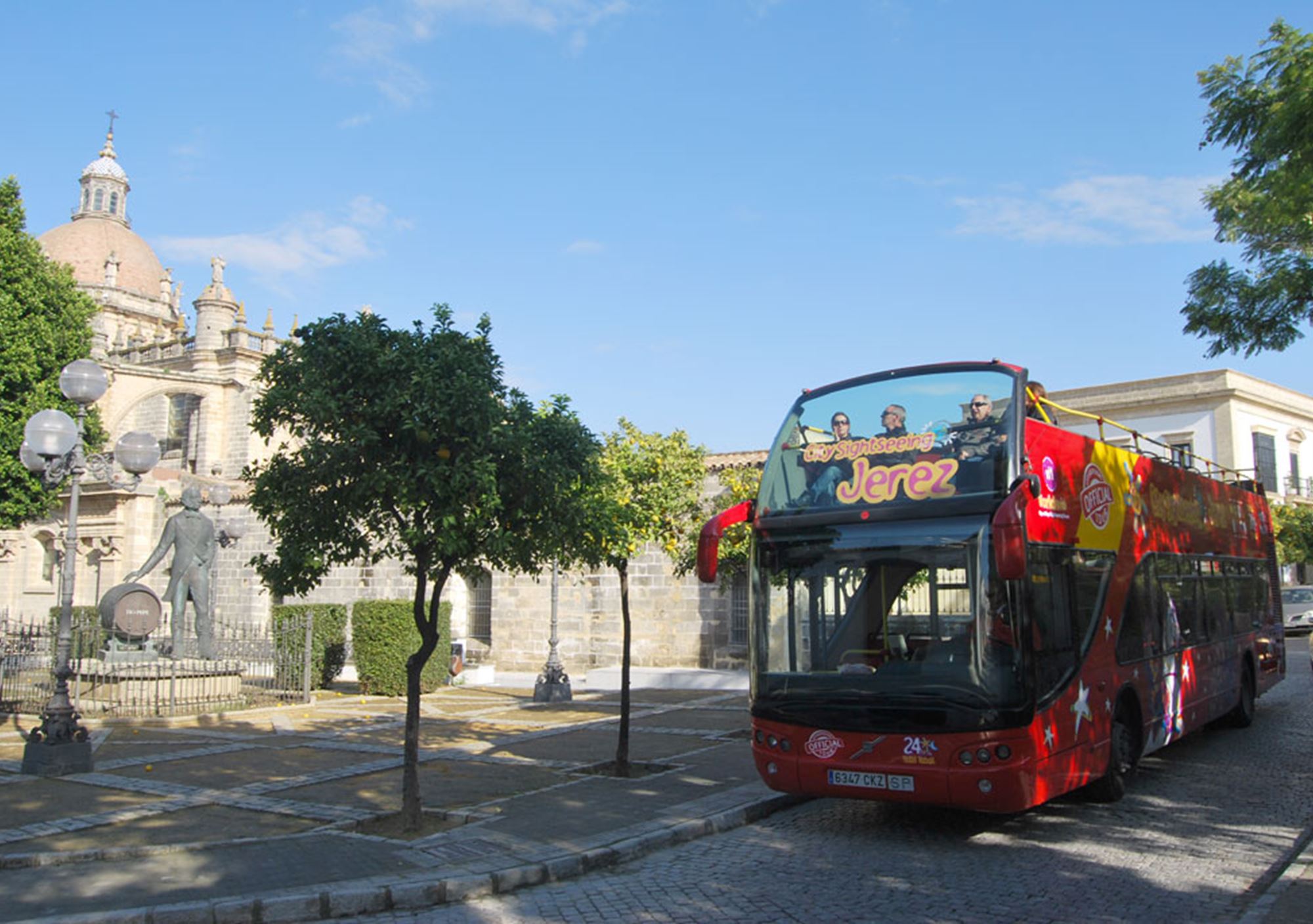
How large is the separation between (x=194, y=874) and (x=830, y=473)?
5.34 meters

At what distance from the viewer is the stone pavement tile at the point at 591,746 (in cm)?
1152

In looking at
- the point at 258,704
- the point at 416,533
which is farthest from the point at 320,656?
the point at 416,533

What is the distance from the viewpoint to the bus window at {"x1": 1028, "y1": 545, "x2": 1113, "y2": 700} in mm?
7230

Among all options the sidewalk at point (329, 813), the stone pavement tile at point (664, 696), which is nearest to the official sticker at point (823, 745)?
the sidewalk at point (329, 813)

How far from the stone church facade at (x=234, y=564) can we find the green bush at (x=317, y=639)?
141 centimetres

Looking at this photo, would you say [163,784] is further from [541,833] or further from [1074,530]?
[1074,530]

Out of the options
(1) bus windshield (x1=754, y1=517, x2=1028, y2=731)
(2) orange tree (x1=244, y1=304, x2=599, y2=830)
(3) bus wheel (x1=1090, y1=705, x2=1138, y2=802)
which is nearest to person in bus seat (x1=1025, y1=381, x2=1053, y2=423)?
(1) bus windshield (x1=754, y1=517, x2=1028, y2=731)

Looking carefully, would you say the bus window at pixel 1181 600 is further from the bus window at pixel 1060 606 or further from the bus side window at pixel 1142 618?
the bus window at pixel 1060 606

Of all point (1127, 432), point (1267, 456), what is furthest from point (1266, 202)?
point (1267, 456)

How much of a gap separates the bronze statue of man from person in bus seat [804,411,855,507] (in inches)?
527

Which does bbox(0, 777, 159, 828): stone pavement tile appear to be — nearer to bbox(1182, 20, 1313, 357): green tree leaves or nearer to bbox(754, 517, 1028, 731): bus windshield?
bbox(754, 517, 1028, 731): bus windshield

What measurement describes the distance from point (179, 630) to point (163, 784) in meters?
9.23

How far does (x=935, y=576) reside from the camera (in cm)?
723

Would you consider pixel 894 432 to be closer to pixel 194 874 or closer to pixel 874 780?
pixel 874 780
